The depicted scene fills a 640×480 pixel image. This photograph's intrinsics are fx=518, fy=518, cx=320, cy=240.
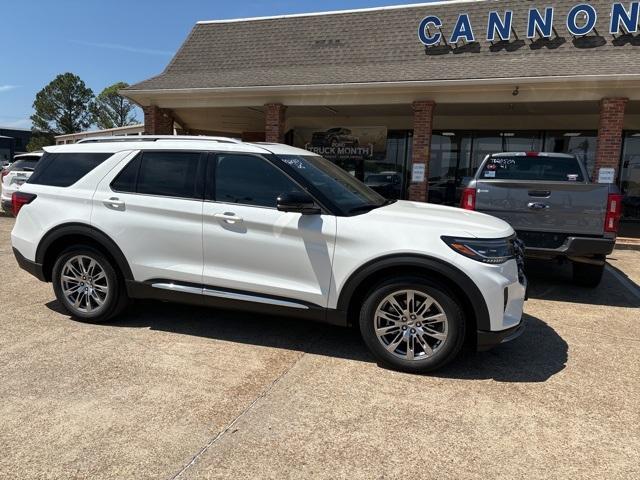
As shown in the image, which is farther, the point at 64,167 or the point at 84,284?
the point at 64,167

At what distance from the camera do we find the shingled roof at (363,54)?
36.5ft

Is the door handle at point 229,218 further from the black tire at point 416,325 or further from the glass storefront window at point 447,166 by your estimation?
the glass storefront window at point 447,166

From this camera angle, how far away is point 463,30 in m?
12.5

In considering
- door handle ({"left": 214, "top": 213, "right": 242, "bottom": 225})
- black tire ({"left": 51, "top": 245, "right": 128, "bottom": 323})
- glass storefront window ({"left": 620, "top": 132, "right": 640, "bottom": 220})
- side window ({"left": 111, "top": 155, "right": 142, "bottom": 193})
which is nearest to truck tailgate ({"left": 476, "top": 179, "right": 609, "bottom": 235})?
door handle ({"left": 214, "top": 213, "right": 242, "bottom": 225})

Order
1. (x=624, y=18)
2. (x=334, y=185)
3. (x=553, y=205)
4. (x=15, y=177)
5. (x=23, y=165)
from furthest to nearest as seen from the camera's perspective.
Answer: (x=23, y=165)
(x=624, y=18)
(x=15, y=177)
(x=553, y=205)
(x=334, y=185)

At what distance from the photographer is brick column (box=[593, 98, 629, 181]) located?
1027 cm

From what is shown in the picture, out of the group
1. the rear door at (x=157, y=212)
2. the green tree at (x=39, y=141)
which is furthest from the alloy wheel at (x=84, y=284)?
the green tree at (x=39, y=141)

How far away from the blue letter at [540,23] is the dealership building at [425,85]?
0.02m

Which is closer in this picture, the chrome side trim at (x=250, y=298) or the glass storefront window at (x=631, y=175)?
the chrome side trim at (x=250, y=298)

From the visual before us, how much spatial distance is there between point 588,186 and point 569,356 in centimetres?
264

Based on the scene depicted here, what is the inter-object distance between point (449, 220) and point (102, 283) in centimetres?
324

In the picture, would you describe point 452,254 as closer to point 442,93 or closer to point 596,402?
point 596,402

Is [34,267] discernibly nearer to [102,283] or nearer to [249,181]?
[102,283]

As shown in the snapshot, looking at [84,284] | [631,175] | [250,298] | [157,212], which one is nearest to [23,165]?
[84,284]
